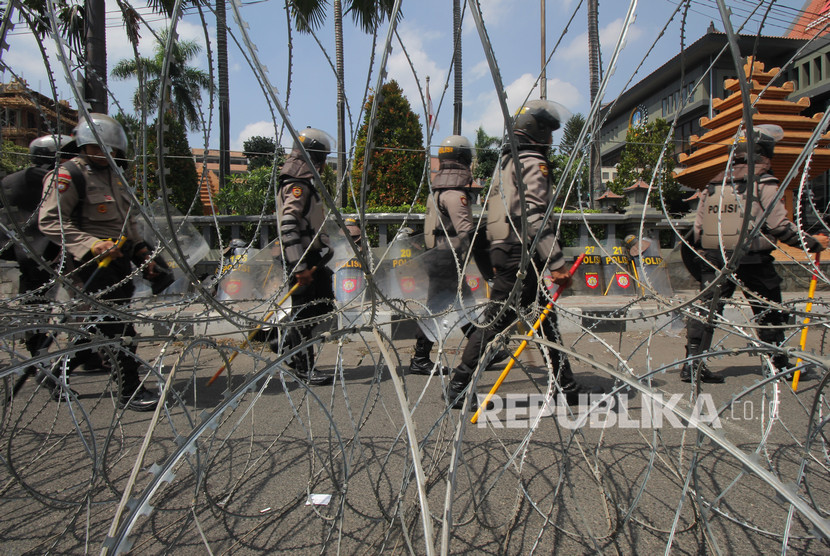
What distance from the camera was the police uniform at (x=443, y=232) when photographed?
151 inches

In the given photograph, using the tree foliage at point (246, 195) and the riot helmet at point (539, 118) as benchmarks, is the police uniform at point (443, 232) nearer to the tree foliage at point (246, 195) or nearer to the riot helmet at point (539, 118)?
the riot helmet at point (539, 118)

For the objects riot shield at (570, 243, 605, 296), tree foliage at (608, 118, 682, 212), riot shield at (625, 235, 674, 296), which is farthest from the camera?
tree foliage at (608, 118, 682, 212)

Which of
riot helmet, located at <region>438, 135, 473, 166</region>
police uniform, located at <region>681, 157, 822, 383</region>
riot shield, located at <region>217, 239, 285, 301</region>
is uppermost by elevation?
riot helmet, located at <region>438, 135, 473, 166</region>

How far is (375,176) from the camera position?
7133 millimetres

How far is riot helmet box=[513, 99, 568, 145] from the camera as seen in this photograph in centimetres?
315

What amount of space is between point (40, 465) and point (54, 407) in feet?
3.88

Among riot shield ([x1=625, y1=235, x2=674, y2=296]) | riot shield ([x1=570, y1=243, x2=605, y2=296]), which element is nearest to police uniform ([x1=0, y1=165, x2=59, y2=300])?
riot shield ([x1=625, y1=235, x2=674, y2=296])

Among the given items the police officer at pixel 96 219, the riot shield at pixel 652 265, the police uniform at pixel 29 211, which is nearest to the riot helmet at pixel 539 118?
the police officer at pixel 96 219

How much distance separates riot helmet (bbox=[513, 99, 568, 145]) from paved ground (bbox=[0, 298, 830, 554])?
4.73 feet

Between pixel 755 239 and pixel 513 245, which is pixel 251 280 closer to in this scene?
pixel 513 245

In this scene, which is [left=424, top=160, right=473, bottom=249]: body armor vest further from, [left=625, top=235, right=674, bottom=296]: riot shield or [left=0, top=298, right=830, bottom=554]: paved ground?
[left=625, top=235, right=674, bottom=296]: riot shield

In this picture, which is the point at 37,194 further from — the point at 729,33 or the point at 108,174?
the point at 729,33

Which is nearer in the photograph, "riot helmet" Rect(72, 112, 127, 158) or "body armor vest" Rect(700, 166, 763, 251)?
"riot helmet" Rect(72, 112, 127, 158)

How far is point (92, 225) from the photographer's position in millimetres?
3396
